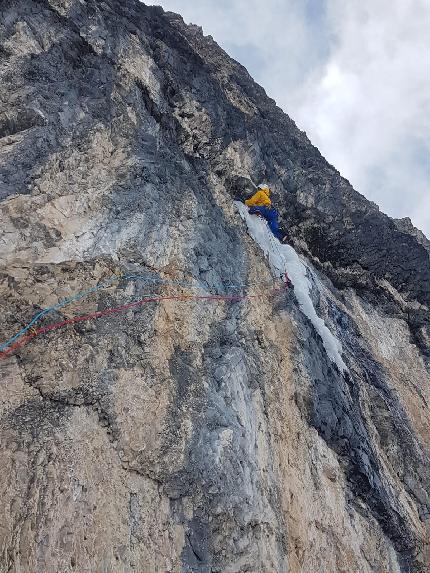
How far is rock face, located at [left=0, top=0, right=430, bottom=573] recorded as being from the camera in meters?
5.23

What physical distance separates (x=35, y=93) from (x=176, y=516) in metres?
7.43

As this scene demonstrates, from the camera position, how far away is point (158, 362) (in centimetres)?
647

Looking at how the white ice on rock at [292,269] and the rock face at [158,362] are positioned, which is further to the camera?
the white ice on rock at [292,269]

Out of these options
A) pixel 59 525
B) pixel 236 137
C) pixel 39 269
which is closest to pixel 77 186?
pixel 39 269

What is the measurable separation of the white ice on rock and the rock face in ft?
1.28

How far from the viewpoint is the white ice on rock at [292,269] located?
10016mm

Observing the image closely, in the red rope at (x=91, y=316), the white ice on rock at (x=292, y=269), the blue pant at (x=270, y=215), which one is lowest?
the red rope at (x=91, y=316)

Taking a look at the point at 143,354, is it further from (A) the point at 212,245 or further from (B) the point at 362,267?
(B) the point at 362,267

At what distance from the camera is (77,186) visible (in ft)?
24.8

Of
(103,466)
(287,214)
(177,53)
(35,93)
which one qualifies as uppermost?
(177,53)

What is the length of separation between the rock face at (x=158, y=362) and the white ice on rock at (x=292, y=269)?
0.39m

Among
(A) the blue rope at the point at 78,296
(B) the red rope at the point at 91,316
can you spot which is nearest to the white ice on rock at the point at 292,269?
(B) the red rope at the point at 91,316

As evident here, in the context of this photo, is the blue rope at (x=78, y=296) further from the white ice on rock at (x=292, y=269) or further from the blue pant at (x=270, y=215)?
the blue pant at (x=270, y=215)

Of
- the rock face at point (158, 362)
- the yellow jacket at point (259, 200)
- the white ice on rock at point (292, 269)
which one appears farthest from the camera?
the yellow jacket at point (259, 200)
